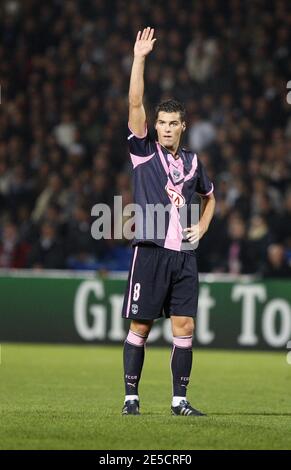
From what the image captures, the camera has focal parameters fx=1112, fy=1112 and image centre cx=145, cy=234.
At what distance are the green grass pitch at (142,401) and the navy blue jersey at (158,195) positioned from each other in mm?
1263

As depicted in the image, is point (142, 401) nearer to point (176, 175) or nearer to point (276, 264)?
point (176, 175)

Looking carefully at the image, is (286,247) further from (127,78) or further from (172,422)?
(172,422)

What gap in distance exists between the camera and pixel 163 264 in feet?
25.6

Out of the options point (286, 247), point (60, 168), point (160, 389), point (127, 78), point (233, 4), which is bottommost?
point (160, 389)

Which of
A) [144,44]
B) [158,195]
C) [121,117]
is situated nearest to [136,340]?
[158,195]

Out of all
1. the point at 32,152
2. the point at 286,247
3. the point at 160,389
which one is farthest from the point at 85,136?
the point at 160,389

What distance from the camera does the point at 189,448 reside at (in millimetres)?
6285

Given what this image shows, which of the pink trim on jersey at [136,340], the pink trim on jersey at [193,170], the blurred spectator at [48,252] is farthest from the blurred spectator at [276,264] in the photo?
the pink trim on jersey at [136,340]

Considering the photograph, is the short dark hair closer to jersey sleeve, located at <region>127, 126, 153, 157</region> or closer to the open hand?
jersey sleeve, located at <region>127, 126, 153, 157</region>

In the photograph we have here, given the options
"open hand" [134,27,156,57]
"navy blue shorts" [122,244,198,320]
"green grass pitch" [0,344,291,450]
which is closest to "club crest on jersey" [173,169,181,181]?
"navy blue shorts" [122,244,198,320]

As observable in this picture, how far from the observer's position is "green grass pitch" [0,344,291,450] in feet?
21.6
